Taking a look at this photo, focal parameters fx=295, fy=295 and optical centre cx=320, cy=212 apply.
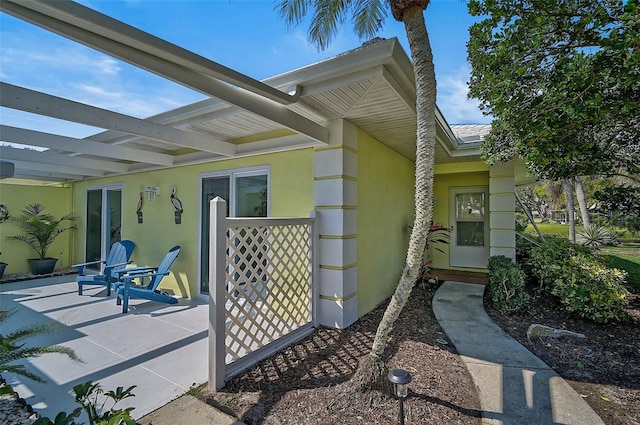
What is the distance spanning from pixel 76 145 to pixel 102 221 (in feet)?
12.6

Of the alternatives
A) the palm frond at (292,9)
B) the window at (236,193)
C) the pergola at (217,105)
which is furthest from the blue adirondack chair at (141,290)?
the palm frond at (292,9)

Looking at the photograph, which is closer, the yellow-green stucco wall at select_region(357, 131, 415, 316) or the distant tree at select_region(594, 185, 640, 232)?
the distant tree at select_region(594, 185, 640, 232)

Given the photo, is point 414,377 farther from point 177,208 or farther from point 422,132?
point 177,208

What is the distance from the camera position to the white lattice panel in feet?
10.2

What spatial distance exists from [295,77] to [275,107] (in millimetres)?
386

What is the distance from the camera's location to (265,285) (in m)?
3.52

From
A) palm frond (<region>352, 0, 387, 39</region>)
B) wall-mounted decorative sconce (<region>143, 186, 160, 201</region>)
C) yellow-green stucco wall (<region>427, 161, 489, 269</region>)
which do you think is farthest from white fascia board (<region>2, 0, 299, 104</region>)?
yellow-green stucco wall (<region>427, 161, 489, 269</region>)

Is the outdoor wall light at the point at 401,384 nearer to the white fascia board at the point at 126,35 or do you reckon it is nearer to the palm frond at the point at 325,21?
the white fascia board at the point at 126,35

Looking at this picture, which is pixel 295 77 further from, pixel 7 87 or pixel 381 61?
pixel 7 87

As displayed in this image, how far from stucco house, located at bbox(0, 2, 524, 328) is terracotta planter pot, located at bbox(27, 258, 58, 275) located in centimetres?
56

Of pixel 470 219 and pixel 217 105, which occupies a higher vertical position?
pixel 217 105

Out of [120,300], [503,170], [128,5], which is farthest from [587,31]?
[120,300]

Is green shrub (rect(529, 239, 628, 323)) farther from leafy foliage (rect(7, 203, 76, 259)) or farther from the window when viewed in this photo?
leafy foliage (rect(7, 203, 76, 259))

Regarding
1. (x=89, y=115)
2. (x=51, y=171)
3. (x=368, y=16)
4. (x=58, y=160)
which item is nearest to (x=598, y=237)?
(x=368, y=16)
